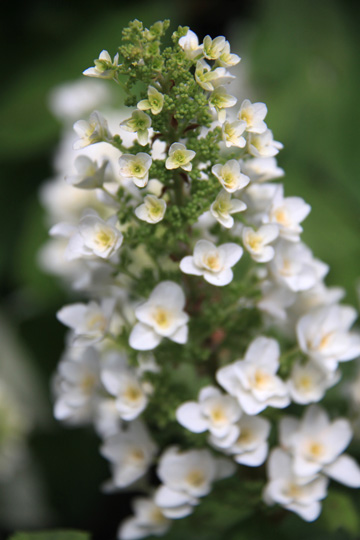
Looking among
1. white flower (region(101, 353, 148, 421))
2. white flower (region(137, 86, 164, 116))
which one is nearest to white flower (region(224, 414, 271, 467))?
white flower (region(101, 353, 148, 421))

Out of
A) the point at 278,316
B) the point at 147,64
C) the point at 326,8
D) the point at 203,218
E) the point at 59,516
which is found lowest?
the point at 59,516

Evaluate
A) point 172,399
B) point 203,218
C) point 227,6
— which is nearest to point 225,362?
point 172,399

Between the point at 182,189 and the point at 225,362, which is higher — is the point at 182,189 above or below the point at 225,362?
above

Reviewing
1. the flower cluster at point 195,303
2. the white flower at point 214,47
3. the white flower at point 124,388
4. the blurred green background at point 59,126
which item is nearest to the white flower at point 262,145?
the flower cluster at point 195,303

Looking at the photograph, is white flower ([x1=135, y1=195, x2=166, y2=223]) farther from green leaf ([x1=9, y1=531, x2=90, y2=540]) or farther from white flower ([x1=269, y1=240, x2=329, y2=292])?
green leaf ([x1=9, y1=531, x2=90, y2=540])

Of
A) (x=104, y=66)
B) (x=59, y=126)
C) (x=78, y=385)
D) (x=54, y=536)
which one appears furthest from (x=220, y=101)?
(x=59, y=126)

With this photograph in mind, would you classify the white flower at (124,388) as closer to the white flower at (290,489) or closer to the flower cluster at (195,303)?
the flower cluster at (195,303)

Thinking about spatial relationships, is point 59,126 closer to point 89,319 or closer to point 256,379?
point 89,319

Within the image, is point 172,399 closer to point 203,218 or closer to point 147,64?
point 203,218
